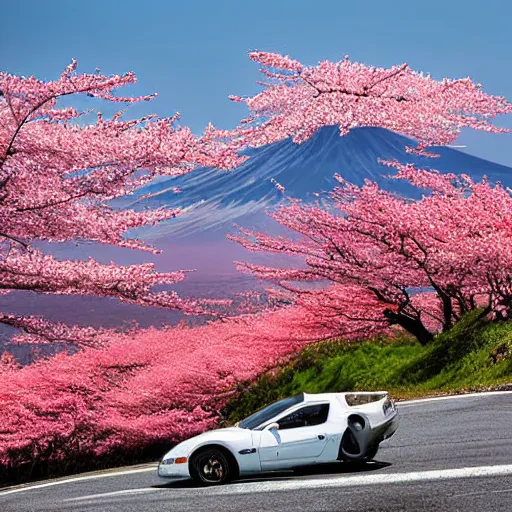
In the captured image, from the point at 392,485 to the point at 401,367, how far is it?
1245 centimetres

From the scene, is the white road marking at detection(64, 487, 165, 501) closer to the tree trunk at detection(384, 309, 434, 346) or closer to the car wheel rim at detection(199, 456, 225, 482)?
the car wheel rim at detection(199, 456, 225, 482)

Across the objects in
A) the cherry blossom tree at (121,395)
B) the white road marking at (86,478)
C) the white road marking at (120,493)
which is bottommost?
the white road marking at (120,493)

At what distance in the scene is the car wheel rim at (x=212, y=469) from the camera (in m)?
11.8

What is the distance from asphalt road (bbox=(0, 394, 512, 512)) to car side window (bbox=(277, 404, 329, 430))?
0.83 m

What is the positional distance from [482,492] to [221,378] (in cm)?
1472

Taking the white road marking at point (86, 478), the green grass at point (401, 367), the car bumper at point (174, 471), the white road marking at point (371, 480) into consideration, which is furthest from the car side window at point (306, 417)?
the green grass at point (401, 367)

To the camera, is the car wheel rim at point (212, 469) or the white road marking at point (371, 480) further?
the car wheel rim at point (212, 469)

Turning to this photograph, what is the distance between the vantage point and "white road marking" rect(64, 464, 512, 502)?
36.8 ft

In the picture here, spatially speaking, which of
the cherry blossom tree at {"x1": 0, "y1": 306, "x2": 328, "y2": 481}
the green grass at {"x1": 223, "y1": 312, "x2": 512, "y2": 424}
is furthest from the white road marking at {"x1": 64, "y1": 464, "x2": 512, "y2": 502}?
the cherry blossom tree at {"x1": 0, "y1": 306, "x2": 328, "y2": 481}

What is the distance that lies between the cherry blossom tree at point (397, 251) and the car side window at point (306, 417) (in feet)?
29.5

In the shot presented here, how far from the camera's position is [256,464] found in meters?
11.6

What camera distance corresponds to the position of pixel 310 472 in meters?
12.3

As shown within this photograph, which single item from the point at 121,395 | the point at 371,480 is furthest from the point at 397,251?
the point at 371,480

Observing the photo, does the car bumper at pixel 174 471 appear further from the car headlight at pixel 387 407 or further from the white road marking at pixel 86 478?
the white road marking at pixel 86 478
